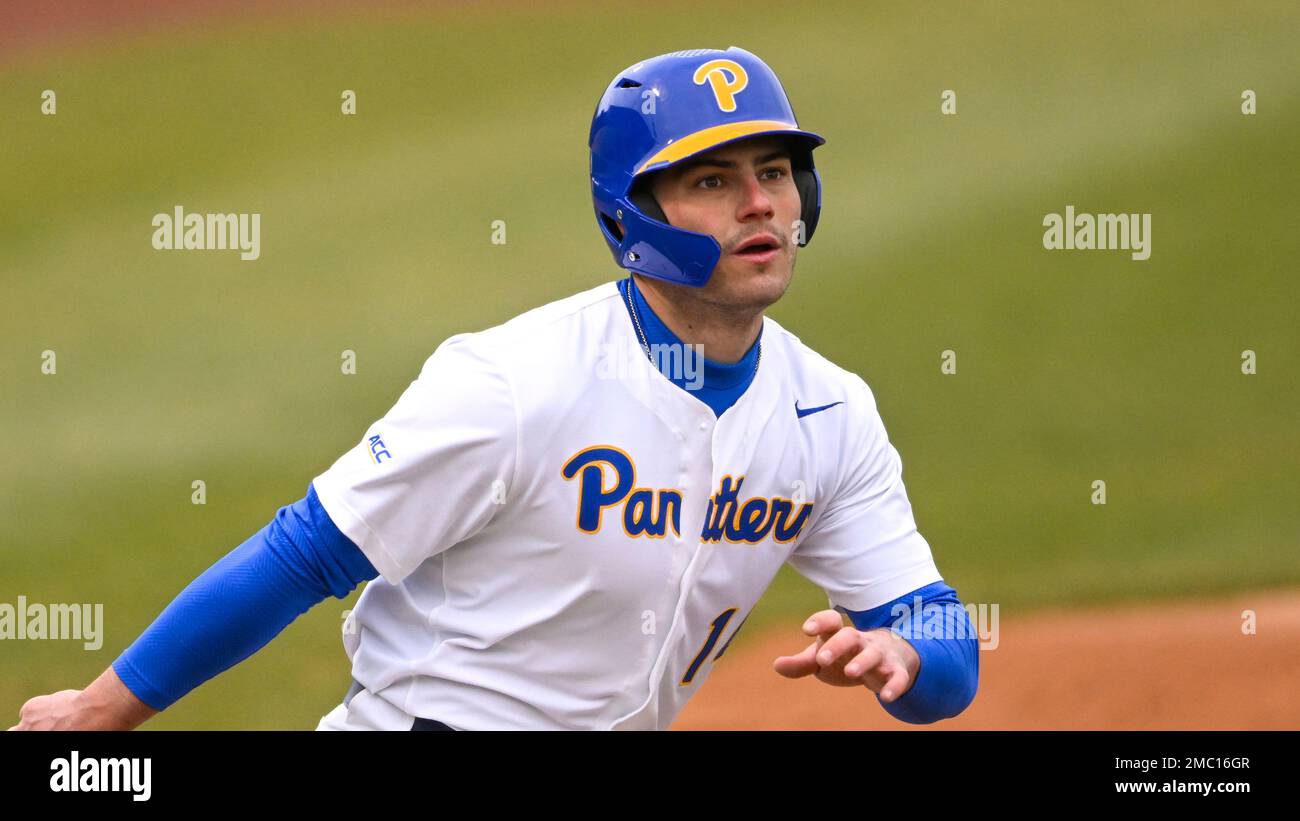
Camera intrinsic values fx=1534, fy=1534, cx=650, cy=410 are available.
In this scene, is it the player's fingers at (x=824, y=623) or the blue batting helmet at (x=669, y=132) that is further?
the blue batting helmet at (x=669, y=132)

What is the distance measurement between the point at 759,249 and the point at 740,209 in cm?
8

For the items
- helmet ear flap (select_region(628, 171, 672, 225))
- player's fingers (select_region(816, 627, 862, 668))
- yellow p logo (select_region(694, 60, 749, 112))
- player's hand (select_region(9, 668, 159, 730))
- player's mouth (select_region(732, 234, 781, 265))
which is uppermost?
yellow p logo (select_region(694, 60, 749, 112))

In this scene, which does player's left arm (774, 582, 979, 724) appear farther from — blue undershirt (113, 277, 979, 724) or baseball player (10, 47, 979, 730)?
blue undershirt (113, 277, 979, 724)

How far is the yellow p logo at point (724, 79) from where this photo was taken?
2.64m

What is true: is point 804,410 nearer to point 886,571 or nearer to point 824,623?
point 886,571

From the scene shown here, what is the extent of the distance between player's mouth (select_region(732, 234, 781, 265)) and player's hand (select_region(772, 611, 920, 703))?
2.02 ft

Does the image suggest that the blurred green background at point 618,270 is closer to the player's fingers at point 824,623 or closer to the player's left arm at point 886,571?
the player's left arm at point 886,571

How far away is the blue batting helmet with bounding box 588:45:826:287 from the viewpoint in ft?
8.53

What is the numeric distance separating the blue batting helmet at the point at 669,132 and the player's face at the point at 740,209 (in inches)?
1.2

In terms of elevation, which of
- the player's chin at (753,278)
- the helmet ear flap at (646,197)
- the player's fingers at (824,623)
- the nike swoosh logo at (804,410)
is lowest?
the player's fingers at (824,623)

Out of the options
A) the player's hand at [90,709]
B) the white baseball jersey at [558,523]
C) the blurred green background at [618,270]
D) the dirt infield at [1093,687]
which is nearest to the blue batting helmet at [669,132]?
the white baseball jersey at [558,523]

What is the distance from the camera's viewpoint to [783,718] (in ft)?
19.7

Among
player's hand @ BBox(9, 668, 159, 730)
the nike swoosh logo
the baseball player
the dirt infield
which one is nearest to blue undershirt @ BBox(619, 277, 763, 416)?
the baseball player

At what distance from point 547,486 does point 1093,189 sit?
375 inches
